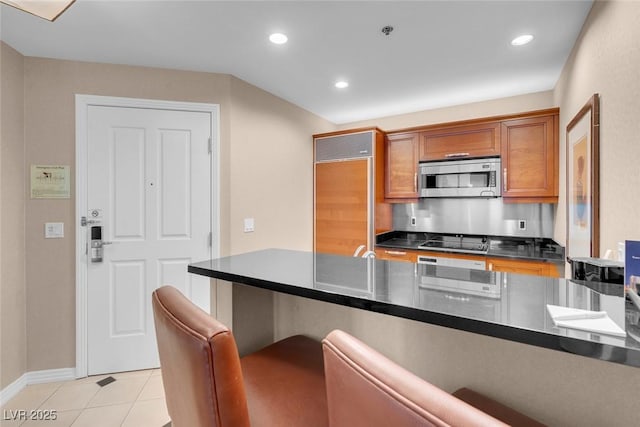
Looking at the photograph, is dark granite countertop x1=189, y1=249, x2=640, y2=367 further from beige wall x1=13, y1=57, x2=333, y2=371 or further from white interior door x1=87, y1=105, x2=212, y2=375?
beige wall x1=13, y1=57, x2=333, y2=371

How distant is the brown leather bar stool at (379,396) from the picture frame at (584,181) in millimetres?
1548

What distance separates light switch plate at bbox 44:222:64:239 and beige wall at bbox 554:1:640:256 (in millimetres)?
3435

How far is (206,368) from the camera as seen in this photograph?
62 centimetres

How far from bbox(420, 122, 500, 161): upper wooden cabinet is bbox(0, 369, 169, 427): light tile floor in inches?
128

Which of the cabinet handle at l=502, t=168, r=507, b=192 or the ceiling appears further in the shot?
the cabinet handle at l=502, t=168, r=507, b=192

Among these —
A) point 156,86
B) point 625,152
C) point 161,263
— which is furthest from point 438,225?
point 156,86

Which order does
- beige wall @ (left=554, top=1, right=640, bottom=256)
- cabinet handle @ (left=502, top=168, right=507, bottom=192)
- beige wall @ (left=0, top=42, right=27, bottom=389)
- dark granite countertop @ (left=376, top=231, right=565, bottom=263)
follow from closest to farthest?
beige wall @ (left=554, top=1, right=640, bottom=256) → beige wall @ (left=0, top=42, right=27, bottom=389) → dark granite countertop @ (left=376, top=231, right=565, bottom=263) → cabinet handle @ (left=502, top=168, right=507, bottom=192)

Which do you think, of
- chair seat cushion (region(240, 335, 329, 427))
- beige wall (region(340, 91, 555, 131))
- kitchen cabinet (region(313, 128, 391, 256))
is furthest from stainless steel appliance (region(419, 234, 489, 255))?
chair seat cushion (region(240, 335, 329, 427))

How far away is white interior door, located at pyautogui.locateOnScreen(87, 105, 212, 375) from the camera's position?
2.47 m

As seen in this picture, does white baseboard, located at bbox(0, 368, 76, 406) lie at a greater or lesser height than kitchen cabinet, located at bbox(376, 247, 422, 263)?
lesser

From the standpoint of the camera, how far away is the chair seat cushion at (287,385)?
0.81 meters

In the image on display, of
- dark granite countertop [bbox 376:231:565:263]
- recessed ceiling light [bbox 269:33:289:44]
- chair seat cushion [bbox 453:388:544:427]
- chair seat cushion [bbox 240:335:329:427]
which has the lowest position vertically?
chair seat cushion [bbox 240:335:329:427]

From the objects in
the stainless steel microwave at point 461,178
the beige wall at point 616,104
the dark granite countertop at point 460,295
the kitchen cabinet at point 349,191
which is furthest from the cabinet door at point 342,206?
the dark granite countertop at point 460,295

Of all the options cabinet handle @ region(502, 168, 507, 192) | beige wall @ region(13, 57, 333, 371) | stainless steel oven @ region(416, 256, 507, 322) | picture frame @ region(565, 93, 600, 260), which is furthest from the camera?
cabinet handle @ region(502, 168, 507, 192)
